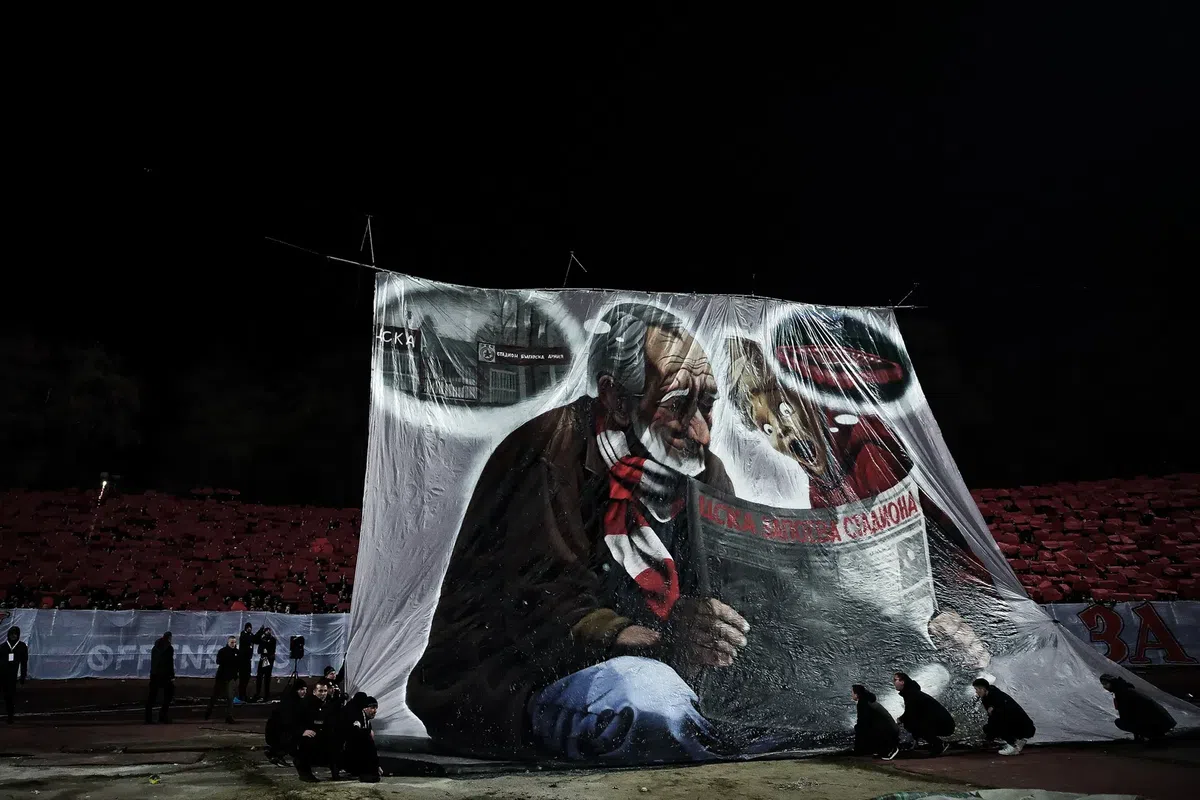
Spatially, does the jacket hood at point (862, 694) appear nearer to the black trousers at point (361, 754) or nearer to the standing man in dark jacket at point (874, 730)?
the standing man in dark jacket at point (874, 730)

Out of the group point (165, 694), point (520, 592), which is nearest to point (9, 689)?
point (165, 694)

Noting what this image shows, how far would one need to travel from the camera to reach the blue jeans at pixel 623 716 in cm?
796

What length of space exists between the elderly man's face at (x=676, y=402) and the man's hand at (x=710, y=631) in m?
1.65

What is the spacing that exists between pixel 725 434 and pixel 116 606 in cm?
2141

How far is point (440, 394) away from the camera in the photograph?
355 inches

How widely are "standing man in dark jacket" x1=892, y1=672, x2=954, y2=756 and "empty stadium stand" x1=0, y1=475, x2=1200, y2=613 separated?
15823 mm

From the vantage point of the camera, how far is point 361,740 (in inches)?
296

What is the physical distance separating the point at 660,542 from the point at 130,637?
16.1 meters

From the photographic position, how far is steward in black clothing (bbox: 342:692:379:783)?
24.5 feet

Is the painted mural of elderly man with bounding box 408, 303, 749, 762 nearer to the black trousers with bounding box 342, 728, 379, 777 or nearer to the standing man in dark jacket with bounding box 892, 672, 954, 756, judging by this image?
the black trousers with bounding box 342, 728, 379, 777

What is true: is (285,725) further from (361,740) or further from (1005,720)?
(1005,720)

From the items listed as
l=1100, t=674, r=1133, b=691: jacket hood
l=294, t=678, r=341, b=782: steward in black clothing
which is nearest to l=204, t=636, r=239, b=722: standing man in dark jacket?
l=294, t=678, r=341, b=782: steward in black clothing

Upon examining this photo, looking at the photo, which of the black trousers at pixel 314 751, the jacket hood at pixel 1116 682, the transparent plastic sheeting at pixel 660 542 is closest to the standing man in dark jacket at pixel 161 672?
the black trousers at pixel 314 751

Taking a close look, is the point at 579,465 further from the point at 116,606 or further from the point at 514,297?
the point at 116,606
